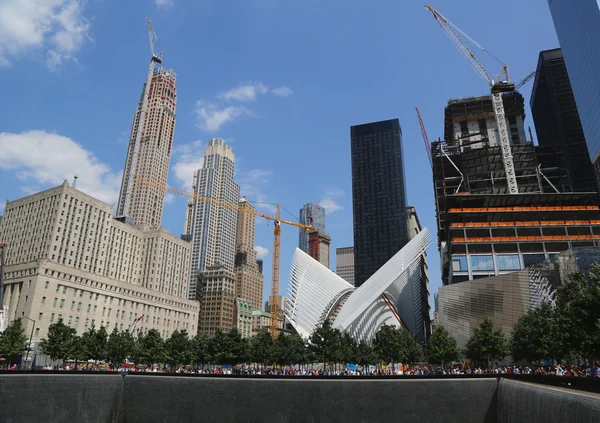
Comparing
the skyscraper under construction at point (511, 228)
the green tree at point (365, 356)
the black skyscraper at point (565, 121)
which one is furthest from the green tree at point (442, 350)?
the black skyscraper at point (565, 121)

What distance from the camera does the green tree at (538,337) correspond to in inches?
1781

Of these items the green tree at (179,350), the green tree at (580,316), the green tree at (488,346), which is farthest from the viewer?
the green tree at (179,350)

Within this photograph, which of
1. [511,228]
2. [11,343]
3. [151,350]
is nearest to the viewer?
[11,343]

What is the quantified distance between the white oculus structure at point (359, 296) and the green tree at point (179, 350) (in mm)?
28289

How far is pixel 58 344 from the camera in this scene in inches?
2655

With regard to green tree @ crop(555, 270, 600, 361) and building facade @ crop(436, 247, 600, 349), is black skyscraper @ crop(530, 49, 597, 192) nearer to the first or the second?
building facade @ crop(436, 247, 600, 349)

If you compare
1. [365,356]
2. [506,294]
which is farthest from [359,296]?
[506,294]

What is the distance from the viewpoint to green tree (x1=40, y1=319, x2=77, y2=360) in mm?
67375

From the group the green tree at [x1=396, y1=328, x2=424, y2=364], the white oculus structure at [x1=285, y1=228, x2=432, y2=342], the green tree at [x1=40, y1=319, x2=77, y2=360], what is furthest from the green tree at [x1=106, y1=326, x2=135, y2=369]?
the green tree at [x1=396, y1=328, x2=424, y2=364]

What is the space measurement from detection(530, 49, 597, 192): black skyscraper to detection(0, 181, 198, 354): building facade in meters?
144

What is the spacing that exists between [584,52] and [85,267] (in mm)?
141153

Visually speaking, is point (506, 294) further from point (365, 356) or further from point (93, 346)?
point (93, 346)

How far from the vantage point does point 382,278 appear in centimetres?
9212

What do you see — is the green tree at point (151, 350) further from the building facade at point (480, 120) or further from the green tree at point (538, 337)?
the building facade at point (480, 120)
